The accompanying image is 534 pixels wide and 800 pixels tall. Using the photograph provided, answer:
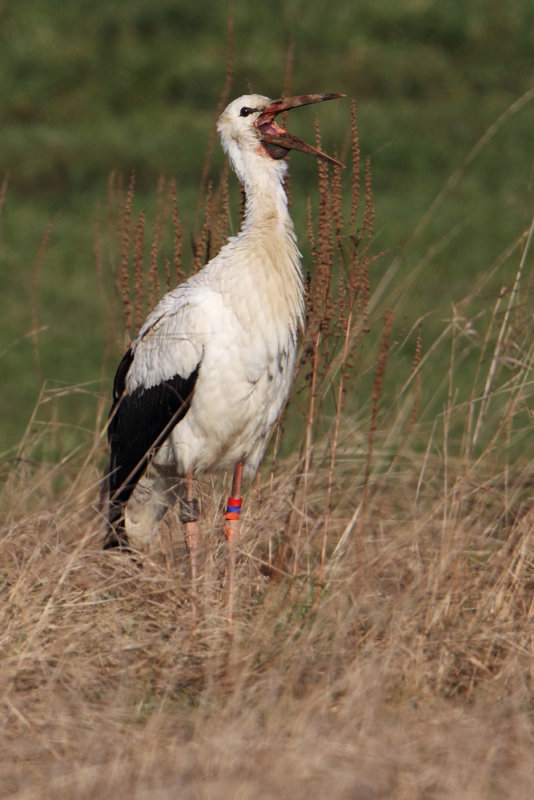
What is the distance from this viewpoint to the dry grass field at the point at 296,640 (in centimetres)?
297

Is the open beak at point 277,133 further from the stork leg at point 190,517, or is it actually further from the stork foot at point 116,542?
the stork foot at point 116,542

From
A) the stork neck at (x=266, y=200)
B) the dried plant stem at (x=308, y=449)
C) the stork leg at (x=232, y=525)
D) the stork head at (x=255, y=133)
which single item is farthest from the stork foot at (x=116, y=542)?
the stork head at (x=255, y=133)

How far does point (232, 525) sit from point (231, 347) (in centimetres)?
59

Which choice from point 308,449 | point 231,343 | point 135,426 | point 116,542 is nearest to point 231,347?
point 231,343

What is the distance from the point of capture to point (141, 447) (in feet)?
14.8

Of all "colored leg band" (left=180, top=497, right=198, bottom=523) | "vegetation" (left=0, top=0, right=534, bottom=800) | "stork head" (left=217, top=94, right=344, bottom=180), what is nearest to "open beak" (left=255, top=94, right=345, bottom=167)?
"stork head" (left=217, top=94, right=344, bottom=180)

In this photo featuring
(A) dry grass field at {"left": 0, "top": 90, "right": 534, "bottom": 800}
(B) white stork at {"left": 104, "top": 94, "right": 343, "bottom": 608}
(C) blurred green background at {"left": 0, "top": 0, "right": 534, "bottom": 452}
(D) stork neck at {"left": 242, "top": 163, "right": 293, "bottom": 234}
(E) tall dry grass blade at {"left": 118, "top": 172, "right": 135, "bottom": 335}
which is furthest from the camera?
(C) blurred green background at {"left": 0, "top": 0, "right": 534, "bottom": 452}

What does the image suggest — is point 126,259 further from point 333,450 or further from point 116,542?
point 333,450

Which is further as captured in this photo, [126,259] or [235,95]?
[235,95]

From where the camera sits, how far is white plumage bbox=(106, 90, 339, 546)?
4.17 meters

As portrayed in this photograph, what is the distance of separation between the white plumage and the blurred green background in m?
6.10

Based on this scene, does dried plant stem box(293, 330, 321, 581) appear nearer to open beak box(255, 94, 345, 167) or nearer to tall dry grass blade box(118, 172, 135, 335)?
open beak box(255, 94, 345, 167)

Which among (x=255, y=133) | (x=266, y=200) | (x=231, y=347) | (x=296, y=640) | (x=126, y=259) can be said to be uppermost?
(x=255, y=133)

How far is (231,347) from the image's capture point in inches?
164
